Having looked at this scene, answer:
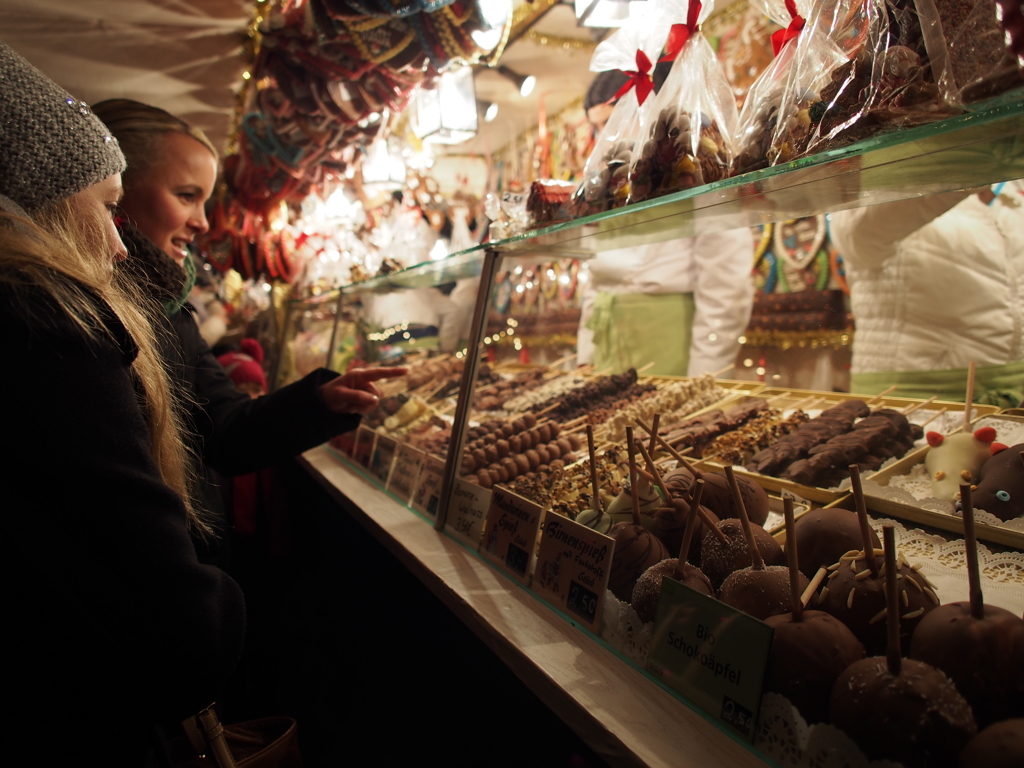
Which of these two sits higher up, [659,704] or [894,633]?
[894,633]

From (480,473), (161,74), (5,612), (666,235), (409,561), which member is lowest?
(409,561)

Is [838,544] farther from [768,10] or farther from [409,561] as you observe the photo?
[768,10]

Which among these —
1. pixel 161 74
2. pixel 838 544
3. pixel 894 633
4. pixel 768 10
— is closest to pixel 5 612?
pixel 894 633

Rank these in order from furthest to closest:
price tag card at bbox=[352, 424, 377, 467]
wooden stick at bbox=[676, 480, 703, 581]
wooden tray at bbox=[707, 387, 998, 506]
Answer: price tag card at bbox=[352, 424, 377, 467], wooden tray at bbox=[707, 387, 998, 506], wooden stick at bbox=[676, 480, 703, 581]

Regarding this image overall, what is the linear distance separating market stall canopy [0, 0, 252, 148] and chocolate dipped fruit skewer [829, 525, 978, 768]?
15.1ft

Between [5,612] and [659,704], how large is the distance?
0.94 meters

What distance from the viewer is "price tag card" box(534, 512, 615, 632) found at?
44.1 inches

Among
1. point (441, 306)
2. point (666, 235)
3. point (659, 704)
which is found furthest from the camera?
point (441, 306)

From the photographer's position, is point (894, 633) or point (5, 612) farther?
point (5, 612)

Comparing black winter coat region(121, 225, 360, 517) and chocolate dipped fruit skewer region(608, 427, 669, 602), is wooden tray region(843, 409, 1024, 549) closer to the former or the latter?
chocolate dipped fruit skewer region(608, 427, 669, 602)

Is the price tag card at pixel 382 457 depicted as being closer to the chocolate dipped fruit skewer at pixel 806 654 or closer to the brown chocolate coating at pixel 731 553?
the brown chocolate coating at pixel 731 553

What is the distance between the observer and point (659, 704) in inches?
36.7

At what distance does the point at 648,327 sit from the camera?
366 centimetres

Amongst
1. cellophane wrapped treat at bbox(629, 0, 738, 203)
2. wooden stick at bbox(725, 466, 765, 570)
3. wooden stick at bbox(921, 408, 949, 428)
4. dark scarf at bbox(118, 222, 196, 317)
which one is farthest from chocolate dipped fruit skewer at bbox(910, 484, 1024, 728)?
dark scarf at bbox(118, 222, 196, 317)
